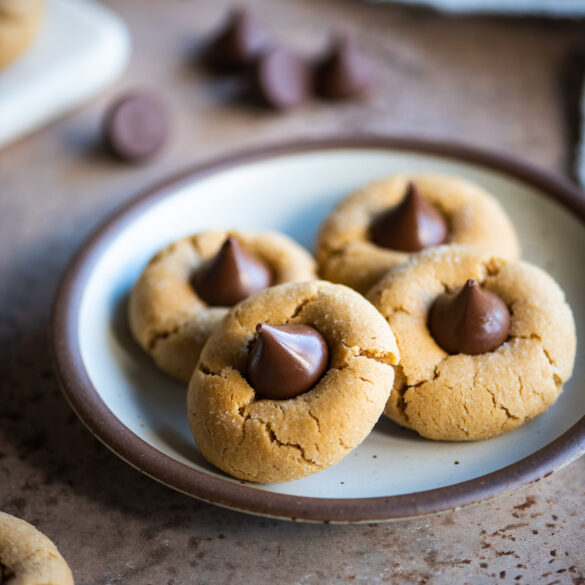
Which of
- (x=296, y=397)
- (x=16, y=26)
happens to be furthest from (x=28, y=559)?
(x=16, y=26)

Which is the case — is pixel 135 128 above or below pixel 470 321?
above

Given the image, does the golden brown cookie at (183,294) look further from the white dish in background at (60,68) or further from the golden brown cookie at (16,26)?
the golden brown cookie at (16,26)

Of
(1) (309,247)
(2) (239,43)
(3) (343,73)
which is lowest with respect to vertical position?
(1) (309,247)

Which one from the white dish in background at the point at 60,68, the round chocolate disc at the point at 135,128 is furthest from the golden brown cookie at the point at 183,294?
the white dish in background at the point at 60,68

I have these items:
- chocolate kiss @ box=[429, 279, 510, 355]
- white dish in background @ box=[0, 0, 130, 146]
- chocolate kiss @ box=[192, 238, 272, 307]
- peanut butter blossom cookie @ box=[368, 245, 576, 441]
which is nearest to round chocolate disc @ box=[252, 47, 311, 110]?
white dish in background @ box=[0, 0, 130, 146]

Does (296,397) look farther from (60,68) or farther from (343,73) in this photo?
(60,68)

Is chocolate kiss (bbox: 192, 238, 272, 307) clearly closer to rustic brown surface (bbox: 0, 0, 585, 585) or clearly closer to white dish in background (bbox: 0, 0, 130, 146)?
rustic brown surface (bbox: 0, 0, 585, 585)

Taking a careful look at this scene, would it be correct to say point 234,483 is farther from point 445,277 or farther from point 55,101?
point 55,101
